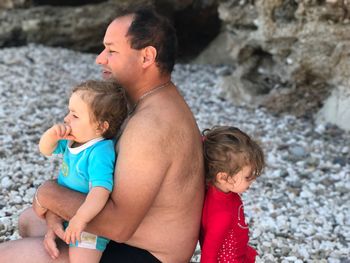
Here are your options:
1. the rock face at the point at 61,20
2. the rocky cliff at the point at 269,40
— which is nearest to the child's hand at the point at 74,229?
the rocky cliff at the point at 269,40

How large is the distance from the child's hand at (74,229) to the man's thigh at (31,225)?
20.9 inches

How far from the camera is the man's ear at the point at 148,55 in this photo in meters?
2.59

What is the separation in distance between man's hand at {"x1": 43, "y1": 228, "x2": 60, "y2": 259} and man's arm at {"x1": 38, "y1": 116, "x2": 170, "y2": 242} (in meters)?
0.19

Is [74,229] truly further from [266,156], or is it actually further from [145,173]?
[266,156]

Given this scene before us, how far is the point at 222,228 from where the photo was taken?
2648 millimetres

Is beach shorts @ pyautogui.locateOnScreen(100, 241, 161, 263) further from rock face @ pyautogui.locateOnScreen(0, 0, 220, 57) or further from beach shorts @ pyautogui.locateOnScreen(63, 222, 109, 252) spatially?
rock face @ pyautogui.locateOnScreen(0, 0, 220, 57)

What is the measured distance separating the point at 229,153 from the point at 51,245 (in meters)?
0.78

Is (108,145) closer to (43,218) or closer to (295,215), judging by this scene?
(43,218)

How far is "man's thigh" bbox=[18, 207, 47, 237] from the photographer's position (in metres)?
2.96

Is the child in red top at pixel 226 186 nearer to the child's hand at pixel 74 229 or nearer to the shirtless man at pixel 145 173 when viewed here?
the shirtless man at pixel 145 173

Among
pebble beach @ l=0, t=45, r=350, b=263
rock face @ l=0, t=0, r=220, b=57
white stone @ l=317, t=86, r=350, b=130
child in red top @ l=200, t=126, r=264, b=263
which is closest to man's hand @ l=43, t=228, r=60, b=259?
child in red top @ l=200, t=126, r=264, b=263

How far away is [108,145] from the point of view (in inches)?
99.2

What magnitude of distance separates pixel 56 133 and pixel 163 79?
470 millimetres

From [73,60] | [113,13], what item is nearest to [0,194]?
[73,60]
